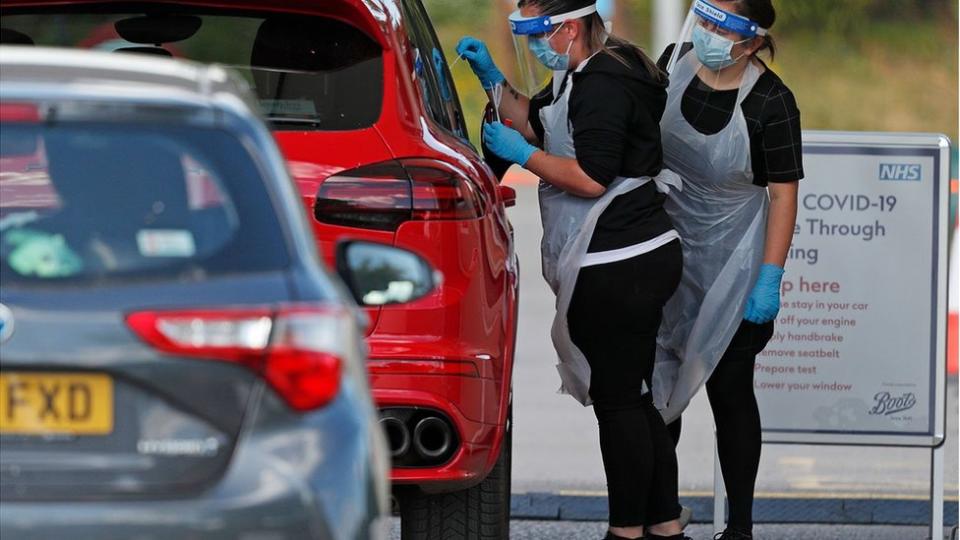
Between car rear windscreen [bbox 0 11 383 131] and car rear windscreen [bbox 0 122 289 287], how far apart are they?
145cm

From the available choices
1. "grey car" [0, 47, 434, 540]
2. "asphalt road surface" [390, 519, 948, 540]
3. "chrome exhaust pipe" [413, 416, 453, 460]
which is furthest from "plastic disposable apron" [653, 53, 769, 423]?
"grey car" [0, 47, 434, 540]

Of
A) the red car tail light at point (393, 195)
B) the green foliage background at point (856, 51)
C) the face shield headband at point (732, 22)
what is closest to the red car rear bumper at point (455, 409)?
the red car tail light at point (393, 195)

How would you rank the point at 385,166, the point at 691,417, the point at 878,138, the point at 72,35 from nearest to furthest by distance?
the point at 385,166 → the point at 72,35 → the point at 878,138 → the point at 691,417

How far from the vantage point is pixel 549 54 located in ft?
19.9

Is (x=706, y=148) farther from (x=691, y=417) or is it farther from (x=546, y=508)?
(x=691, y=417)

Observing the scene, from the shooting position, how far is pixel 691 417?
10.0m

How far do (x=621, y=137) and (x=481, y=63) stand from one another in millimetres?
930

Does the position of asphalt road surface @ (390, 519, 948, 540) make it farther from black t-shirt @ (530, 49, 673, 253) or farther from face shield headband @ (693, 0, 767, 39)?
face shield headband @ (693, 0, 767, 39)

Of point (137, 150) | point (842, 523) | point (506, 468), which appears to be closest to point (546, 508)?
point (842, 523)

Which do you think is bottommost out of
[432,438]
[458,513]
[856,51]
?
[458,513]

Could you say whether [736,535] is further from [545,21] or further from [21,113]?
[21,113]

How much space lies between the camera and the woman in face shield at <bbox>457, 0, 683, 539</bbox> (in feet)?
19.3

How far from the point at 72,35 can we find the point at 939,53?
2335 cm

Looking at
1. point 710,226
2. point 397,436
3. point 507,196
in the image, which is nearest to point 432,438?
point 397,436
